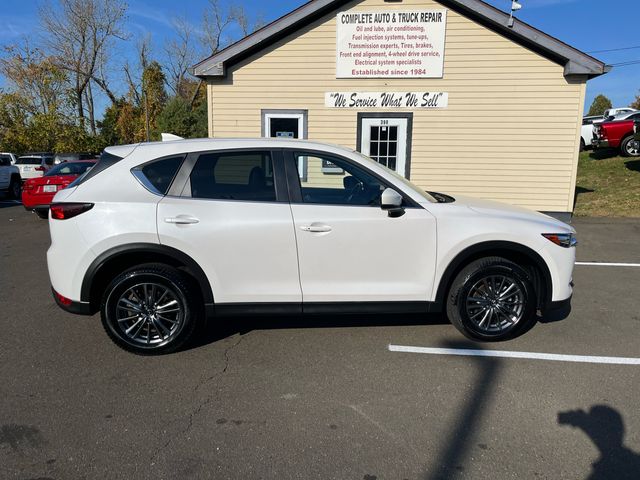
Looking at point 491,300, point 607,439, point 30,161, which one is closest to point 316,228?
point 491,300

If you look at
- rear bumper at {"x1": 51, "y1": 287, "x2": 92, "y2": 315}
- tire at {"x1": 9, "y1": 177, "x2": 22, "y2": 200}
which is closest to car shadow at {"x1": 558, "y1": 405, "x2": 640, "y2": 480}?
rear bumper at {"x1": 51, "y1": 287, "x2": 92, "y2": 315}

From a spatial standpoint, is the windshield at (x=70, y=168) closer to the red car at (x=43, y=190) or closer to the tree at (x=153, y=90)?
the red car at (x=43, y=190)

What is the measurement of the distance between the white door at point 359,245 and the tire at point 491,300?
31 cm

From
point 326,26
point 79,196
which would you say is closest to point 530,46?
point 326,26

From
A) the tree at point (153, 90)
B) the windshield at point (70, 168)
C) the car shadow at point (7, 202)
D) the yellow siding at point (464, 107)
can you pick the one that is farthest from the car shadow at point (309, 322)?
the tree at point (153, 90)

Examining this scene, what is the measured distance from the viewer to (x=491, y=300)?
403 cm

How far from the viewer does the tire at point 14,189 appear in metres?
16.7

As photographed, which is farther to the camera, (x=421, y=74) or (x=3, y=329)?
(x=421, y=74)

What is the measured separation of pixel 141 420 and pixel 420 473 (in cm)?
173

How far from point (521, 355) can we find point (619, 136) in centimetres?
1775

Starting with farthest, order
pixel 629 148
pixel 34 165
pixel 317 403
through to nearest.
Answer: pixel 34 165 < pixel 629 148 < pixel 317 403

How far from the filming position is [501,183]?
1032 cm

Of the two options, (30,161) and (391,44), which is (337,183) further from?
(30,161)

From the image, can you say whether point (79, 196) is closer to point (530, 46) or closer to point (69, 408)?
point (69, 408)
